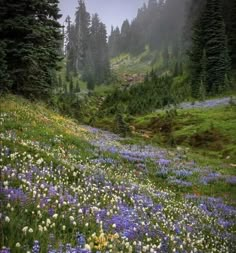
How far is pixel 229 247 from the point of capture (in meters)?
10.8

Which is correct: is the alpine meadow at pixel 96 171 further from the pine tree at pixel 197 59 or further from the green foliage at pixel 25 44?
the pine tree at pixel 197 59

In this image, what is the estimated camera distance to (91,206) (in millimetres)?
8523

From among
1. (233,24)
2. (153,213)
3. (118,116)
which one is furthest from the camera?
(233,24)

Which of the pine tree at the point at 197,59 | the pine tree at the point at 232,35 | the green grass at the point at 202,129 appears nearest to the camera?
the green grass at the point at 202,129

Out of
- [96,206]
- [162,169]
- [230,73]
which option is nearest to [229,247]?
[96,206]

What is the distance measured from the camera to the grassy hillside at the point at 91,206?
638 cm

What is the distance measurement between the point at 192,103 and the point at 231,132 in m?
20.5

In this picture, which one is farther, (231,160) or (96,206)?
(231,160)

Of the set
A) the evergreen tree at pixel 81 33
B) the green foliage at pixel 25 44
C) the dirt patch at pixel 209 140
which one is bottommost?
the dirt patch at pixel 209 140

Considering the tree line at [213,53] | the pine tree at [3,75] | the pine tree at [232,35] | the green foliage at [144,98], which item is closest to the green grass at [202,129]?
the green foliage at [144,98]

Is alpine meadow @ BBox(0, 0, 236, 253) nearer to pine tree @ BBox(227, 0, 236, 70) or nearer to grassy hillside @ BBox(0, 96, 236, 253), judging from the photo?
grassy hillside @ BBox(0, 96, 236, 253)

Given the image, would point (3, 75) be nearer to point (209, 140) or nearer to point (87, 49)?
point (209, 140)

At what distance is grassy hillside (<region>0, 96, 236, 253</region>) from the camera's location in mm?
6379

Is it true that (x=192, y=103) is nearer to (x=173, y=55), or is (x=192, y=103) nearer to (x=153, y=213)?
(x=153, y=213)
